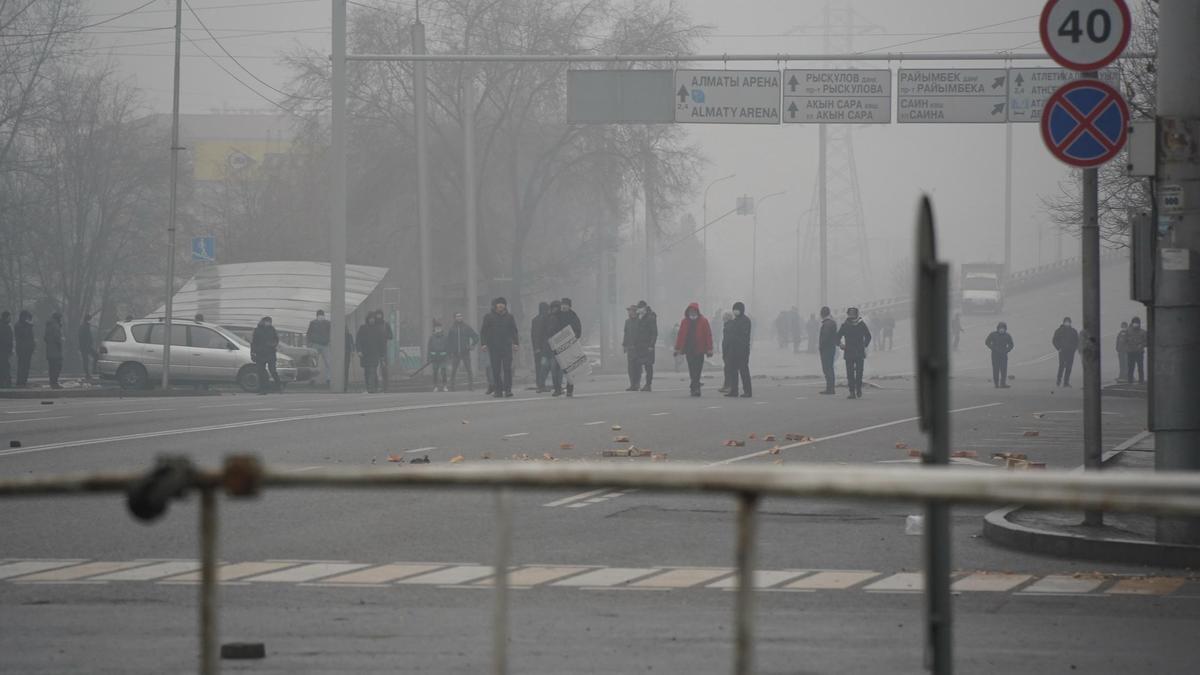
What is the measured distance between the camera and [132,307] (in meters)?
62.8

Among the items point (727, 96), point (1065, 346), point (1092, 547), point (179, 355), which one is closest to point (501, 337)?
point (727, 96)

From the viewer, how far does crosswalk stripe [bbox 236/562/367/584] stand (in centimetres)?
912

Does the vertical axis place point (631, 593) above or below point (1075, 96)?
below

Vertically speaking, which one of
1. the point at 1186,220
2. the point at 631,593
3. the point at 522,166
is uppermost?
the point at 522,166

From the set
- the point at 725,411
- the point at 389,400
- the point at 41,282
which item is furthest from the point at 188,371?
the point at 41,282

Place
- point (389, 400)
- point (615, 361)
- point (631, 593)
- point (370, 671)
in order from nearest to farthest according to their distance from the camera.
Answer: point (370, 671)
point (631, 593)
point (389, 400)
point (615, 361)

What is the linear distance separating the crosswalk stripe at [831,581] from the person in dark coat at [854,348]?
81.1 feet

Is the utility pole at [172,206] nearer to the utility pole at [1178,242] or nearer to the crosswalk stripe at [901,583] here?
the utility pole at [1178,242]

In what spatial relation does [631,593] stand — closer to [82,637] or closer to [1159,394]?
[82,637]

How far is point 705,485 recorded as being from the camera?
119 inches

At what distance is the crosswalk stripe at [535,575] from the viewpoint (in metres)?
9.10

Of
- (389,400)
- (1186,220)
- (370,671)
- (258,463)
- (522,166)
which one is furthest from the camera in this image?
Result: (522,166)

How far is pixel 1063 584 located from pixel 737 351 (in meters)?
24.6

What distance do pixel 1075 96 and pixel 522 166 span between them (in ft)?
169
